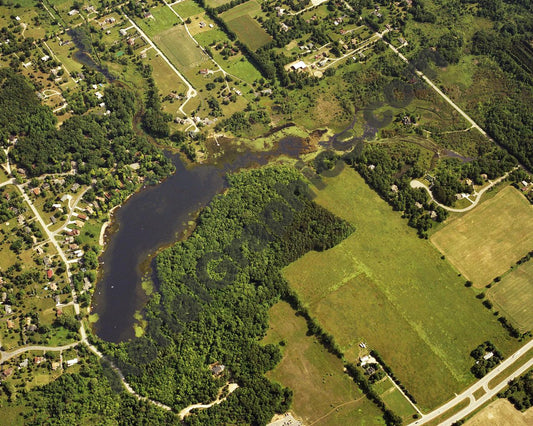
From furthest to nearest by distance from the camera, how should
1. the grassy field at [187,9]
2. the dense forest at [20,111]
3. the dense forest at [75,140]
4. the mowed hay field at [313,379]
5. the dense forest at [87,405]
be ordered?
1. the grassy field at [187,9]
2. the dense forest at [20,111]
3. the dense forest at [75,140]
4. the mowed hay field at [313,379]
5. the dense forest at [87,405]

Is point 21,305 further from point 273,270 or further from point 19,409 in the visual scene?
point 273,270

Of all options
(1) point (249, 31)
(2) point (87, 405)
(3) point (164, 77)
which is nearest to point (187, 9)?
(1) point (249, 31)

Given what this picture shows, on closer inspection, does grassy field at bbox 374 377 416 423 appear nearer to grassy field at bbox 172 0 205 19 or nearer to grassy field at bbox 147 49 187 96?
grassy field at bbox 147 49 187 96

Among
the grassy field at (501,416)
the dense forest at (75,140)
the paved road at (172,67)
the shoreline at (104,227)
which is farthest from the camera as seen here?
the paved road at (172,67)

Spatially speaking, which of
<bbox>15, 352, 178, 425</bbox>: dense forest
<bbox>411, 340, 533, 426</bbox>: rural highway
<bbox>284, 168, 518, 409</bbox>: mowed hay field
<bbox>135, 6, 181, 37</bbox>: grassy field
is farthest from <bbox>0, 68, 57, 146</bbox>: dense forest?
<bbox>411, 340, 533, 426</bbox>: rural highway

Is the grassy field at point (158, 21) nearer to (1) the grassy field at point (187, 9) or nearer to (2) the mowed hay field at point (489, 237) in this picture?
(1) the grassy field at point (187, 9)

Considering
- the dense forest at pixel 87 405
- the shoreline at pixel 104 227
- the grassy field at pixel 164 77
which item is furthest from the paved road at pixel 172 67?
the dense forest at pixel 87 405
